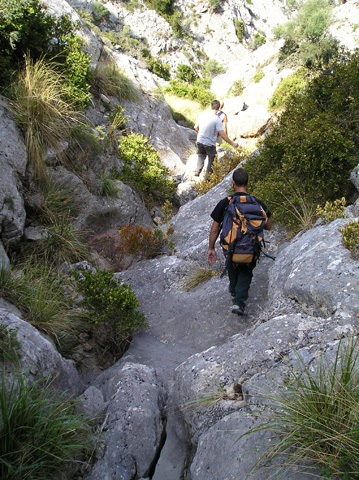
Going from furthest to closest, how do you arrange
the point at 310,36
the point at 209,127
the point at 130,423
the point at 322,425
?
the point at 310,36
the point at 209,127
the point at 130,423
the point at 322,425

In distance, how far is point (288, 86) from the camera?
1662 cm

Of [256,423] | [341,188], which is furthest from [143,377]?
[341,188]

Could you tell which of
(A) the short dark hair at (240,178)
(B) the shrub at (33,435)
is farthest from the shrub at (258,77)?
(B) the shrub at (33,435)

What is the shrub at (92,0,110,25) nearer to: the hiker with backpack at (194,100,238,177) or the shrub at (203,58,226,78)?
the shrub at (203,58,226,78)

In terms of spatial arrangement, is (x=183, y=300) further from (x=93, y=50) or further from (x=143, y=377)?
(x=93, y=50)

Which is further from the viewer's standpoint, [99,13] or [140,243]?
[99,13]

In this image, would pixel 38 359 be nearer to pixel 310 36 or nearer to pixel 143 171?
pixel 143 171

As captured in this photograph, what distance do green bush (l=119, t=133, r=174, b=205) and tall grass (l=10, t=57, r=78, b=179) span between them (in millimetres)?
1762

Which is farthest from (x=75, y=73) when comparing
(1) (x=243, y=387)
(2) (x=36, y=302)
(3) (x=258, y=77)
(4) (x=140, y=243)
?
(3) (x=258, y=77)

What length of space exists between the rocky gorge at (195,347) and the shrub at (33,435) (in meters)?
0.25

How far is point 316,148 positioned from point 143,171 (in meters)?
4.96

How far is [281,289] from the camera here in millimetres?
4500

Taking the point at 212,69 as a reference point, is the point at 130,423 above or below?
below

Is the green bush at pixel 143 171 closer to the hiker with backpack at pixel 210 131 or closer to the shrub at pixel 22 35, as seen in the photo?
the hiker with backpack at pixel 210 131
